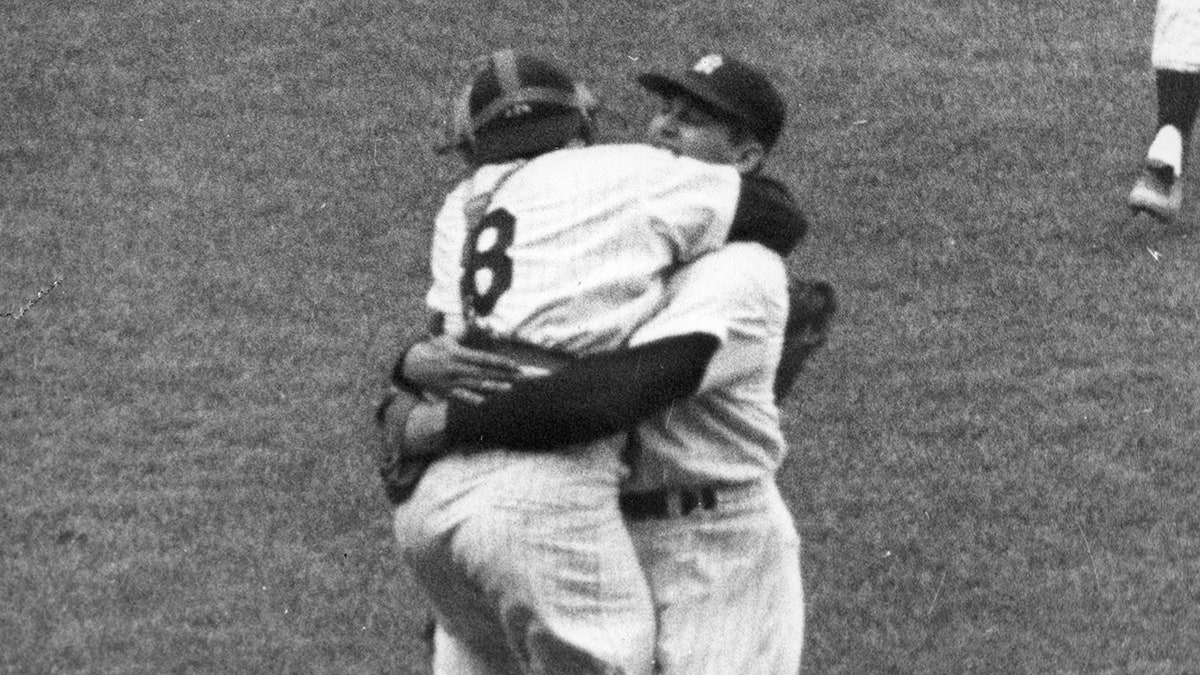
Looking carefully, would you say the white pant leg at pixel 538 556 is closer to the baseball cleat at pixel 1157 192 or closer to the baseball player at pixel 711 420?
the baseball player at pixel 711 420

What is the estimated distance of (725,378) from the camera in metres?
3.78

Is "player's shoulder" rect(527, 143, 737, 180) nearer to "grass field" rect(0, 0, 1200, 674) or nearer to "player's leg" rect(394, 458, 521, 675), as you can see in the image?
"player's leg" rect(394, 458, 521, 675)

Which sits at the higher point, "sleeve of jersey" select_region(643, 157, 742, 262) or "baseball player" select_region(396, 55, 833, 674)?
"sleeve of jersey" select_region(643, 157, 742, 262)

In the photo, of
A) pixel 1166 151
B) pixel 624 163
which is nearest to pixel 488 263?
pixel 624 163

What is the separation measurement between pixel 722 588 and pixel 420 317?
14.4 ft

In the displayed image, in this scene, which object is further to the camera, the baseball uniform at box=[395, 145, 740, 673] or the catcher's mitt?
the catcher's mitt

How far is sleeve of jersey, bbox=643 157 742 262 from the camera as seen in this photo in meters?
3.77

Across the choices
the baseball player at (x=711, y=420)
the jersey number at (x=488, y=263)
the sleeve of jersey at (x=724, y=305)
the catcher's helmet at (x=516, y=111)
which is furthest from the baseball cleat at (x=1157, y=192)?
the jersey number at (x=488, y=263)

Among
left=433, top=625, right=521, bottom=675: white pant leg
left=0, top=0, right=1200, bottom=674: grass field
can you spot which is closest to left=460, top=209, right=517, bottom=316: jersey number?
left=433, top=625, right=521, bottom=675: white pant leg

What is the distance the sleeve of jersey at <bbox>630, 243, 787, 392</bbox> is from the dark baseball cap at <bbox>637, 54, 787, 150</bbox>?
0.40 metres

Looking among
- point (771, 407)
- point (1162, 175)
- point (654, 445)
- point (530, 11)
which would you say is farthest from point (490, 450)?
point (530, 11)

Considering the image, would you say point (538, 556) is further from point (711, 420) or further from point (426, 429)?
point (711, 420)

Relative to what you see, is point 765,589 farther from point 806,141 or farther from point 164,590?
point 806,141

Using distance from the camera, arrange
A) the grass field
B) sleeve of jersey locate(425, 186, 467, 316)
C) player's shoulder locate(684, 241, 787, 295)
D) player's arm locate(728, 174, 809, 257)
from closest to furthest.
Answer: player's shoulder locate(684, 241, 787, 295) < player's arm locate(728, 174, 809, 257) < sleeve of jersey locate(425, 186, 467, 316) < the grass field
